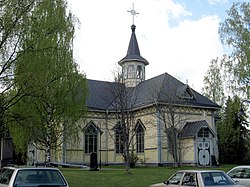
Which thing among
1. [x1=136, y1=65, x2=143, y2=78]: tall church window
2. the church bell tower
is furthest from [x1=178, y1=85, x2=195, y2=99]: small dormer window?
[x1=136, y1=65, x2=143, y2=78]: tall church window

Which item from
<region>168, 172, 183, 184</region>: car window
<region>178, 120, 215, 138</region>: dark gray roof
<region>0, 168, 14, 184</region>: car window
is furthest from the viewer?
<region>178, 120, 215, 138</region>: dark gray roof

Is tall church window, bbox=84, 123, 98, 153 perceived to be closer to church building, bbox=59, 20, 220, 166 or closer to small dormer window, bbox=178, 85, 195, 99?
church building, bbox=59, 20, 220, 166

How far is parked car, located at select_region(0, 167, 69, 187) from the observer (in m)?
10.7

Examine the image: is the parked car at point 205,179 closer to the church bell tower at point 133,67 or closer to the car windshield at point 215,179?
the car windshield at point 215,179

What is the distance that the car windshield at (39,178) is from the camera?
1073 centimetres

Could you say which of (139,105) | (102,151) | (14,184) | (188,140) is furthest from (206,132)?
(14,184)

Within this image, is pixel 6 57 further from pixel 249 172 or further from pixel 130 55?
pixel 130 55

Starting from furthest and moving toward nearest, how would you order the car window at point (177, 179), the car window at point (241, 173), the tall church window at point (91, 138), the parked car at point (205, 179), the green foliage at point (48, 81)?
1. the tall church window at point (91, 138)
2. the green foliage at point (48, 81)
3. the car window at point (241, 173)
4. the car window at point (177, 179)
5. the parked car at point (205, 179)

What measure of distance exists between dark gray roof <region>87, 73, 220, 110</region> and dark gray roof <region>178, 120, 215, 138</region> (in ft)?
7.22

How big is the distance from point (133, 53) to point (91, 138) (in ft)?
47.3

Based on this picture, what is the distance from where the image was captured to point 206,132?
39031 millimetres

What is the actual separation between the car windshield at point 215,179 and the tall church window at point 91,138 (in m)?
29.9

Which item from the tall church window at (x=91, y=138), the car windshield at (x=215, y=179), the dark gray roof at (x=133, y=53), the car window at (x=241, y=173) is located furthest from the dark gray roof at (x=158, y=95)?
the car windshield at (x=215, y=179)

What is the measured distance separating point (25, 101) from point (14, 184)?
21.7 ft
